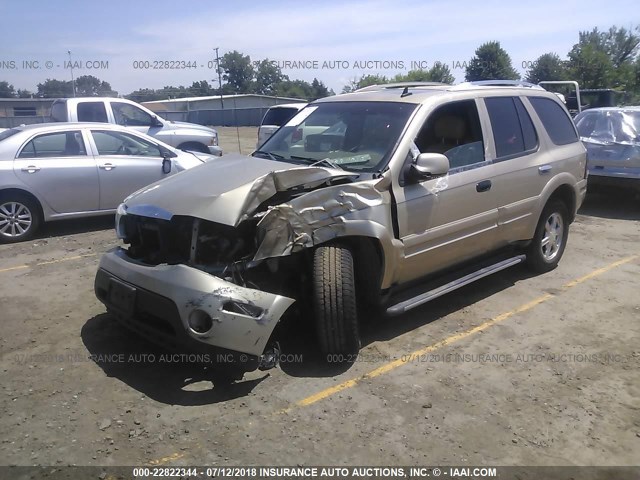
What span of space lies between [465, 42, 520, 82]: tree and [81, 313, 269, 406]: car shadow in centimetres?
5081

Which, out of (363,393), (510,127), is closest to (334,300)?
(363,393)

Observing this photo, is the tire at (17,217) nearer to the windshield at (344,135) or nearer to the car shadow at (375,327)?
the windshield at (344,135)

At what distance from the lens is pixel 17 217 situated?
7.51 metres

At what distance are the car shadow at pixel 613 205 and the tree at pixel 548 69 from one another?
132 ft

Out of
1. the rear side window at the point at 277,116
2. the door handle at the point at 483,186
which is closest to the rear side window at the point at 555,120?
the door handle at the point at 483,186

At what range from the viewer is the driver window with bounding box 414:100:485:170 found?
4.68m

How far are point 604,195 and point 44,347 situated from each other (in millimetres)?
10344

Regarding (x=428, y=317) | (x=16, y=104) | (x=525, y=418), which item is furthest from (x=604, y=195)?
(x=16, y=104)

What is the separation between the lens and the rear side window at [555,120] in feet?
19.5

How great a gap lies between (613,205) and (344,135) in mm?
7688

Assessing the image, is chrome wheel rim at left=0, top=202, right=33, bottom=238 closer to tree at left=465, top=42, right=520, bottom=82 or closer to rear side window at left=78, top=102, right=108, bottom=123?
rear side window at left=78, top=102, right=108, bottom=123

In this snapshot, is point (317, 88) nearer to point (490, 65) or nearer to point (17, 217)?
point (490, 65)

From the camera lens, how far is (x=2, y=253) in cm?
708

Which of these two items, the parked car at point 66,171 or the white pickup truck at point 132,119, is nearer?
the parked car at point 66,171
